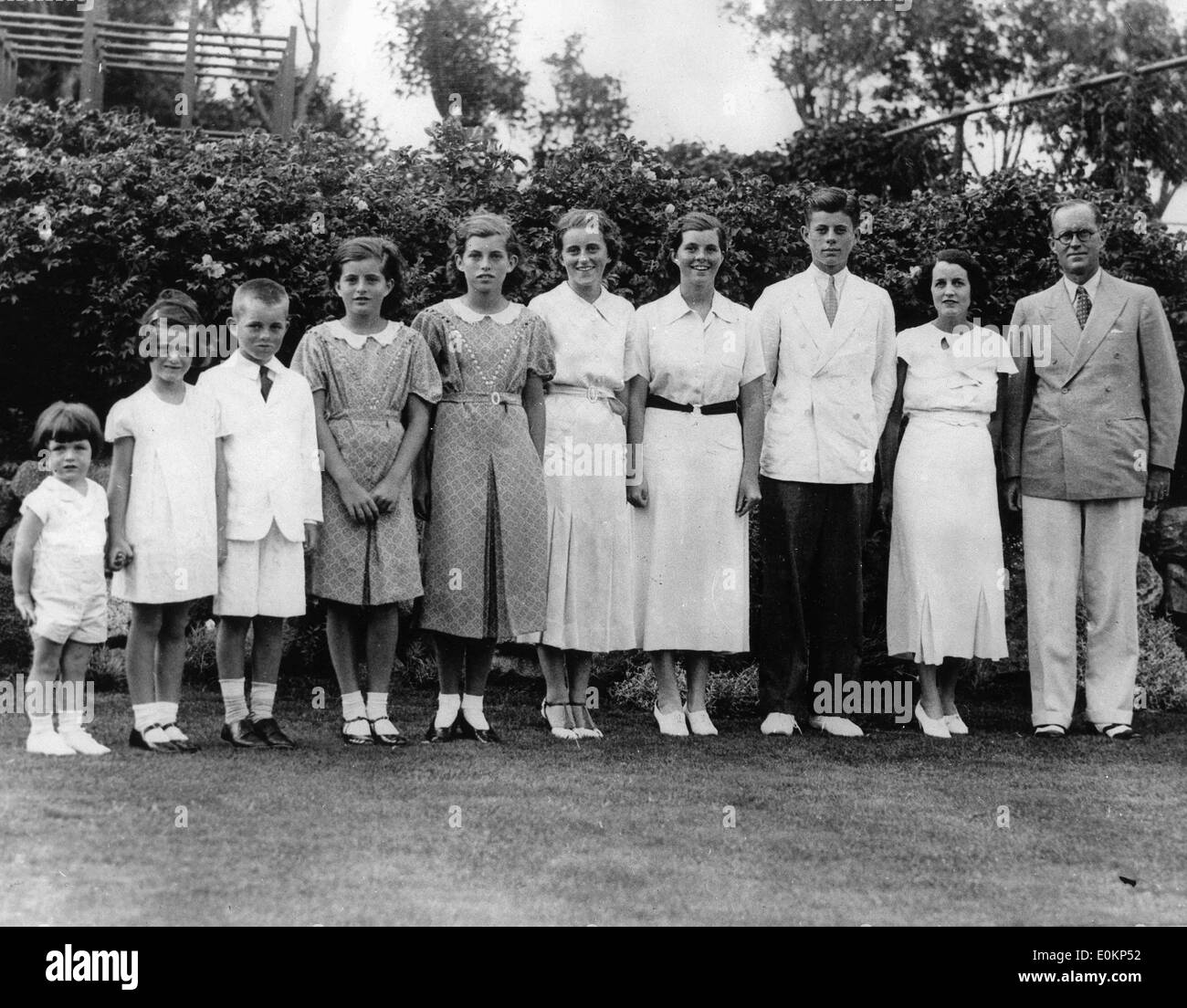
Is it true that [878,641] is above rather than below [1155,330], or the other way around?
below

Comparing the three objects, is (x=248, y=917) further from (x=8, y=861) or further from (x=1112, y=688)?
(x=1112, y=688)

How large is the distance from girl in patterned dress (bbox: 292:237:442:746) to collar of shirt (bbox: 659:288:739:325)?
1.06 meters

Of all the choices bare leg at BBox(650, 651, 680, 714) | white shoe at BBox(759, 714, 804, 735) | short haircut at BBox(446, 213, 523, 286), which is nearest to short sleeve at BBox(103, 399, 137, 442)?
short haircut at BBox(446, 213, 523, 286)

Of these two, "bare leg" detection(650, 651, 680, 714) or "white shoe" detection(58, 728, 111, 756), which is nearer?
"white shoe" detection(58, 728, 111, 756)

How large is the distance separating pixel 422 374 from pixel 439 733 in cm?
133

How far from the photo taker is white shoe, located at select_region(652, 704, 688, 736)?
5.69 metres

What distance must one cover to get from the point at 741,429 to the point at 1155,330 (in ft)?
6.09

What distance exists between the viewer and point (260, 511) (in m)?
5.06

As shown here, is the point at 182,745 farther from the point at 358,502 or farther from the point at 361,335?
the point at 361,335

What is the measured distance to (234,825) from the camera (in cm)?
383

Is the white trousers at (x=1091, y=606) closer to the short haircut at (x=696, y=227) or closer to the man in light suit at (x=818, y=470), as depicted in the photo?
the man in light suit at (x=818, y=470)

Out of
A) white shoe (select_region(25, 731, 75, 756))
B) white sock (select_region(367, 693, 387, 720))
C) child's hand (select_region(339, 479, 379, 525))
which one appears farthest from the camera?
white sock (select_region(367, 693, 387, 720))

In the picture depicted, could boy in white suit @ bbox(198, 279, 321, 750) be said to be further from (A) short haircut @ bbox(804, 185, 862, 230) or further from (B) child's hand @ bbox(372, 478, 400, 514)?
(A) short haircut @ bbox(804, 185, 862, 230)
